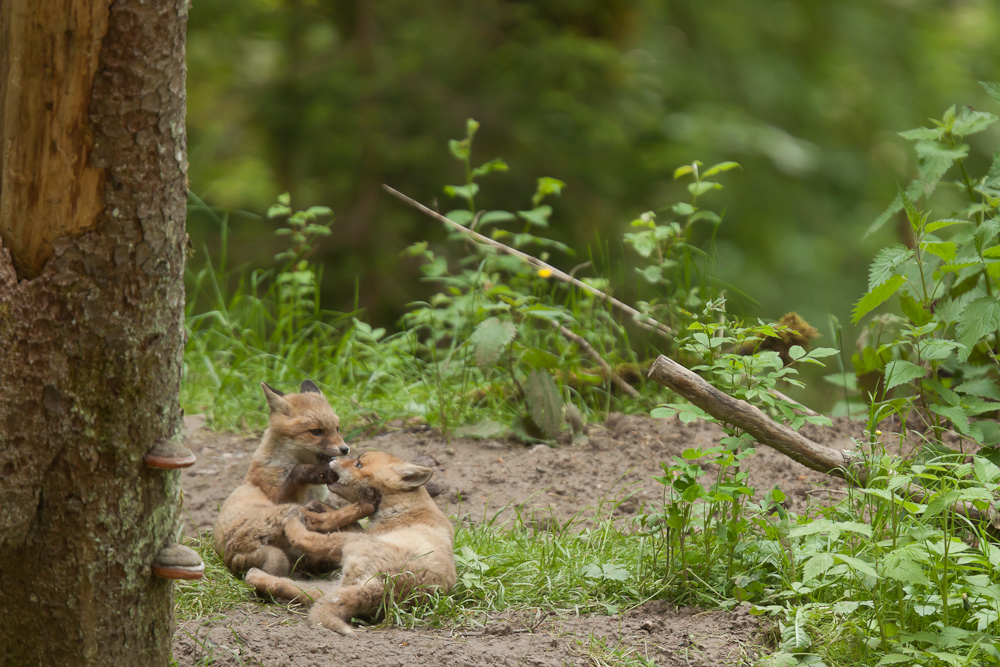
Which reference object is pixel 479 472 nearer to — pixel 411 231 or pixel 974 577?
pixel 974 577

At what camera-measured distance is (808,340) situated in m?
4.30

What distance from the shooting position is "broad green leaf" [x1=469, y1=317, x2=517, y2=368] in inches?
156

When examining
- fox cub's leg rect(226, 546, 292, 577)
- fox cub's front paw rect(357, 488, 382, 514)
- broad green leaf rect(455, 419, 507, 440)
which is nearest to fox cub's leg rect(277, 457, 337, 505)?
fox cub's front paw rect(357, 488, 382, 514)

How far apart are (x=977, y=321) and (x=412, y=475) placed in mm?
2099

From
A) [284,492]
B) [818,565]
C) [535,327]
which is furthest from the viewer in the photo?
[535,327]

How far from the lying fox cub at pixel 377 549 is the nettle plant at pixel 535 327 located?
0.94 meters

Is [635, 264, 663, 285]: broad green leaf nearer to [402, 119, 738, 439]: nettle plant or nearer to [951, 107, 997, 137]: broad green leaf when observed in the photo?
[402, 119, 738, 439]: nettle plant

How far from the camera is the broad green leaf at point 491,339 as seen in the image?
3.96 m

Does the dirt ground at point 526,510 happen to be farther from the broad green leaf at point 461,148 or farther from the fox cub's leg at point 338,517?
the broad green leaf at point 461,148

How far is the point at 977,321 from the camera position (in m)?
3.10

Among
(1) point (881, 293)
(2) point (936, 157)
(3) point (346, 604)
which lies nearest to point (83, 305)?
(3) point (346, 604)

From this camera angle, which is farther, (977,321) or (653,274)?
(653,274)

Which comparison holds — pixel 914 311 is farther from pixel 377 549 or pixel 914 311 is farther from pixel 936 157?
pixel 377 549

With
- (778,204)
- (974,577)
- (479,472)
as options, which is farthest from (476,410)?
(974,577)
